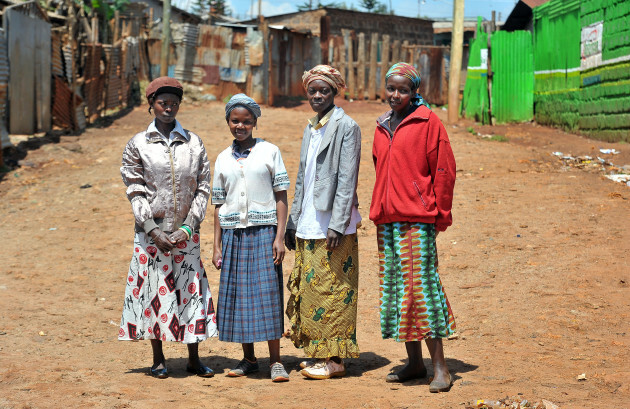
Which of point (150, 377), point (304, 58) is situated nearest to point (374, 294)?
point (150, 377)

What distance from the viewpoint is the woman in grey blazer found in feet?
13.6

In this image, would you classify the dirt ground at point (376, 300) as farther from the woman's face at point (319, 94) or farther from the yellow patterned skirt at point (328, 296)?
the woman's face at point (319, 94)

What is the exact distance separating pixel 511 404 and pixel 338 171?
5.11 feet

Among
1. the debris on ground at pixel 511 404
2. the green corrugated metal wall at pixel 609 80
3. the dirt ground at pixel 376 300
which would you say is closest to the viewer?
the debris on ground at pixel 511 404

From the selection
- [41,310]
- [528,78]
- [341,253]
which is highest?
[528,78]

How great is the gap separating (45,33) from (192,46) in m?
6.83

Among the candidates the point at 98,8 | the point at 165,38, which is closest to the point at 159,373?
the point at 165,38

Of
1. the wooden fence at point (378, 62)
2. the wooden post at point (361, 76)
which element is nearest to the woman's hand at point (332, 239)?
the wooden fence at point (378, 62)

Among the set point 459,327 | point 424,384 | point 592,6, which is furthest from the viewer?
point 592,6

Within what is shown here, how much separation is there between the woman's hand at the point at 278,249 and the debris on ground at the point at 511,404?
136 cm

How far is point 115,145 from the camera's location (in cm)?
1366

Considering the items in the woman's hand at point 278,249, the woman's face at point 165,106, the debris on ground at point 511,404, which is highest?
the woman's face at point 165,106

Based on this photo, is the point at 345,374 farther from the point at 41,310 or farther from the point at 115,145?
the point at 115,145

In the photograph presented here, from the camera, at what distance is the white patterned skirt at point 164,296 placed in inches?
168
